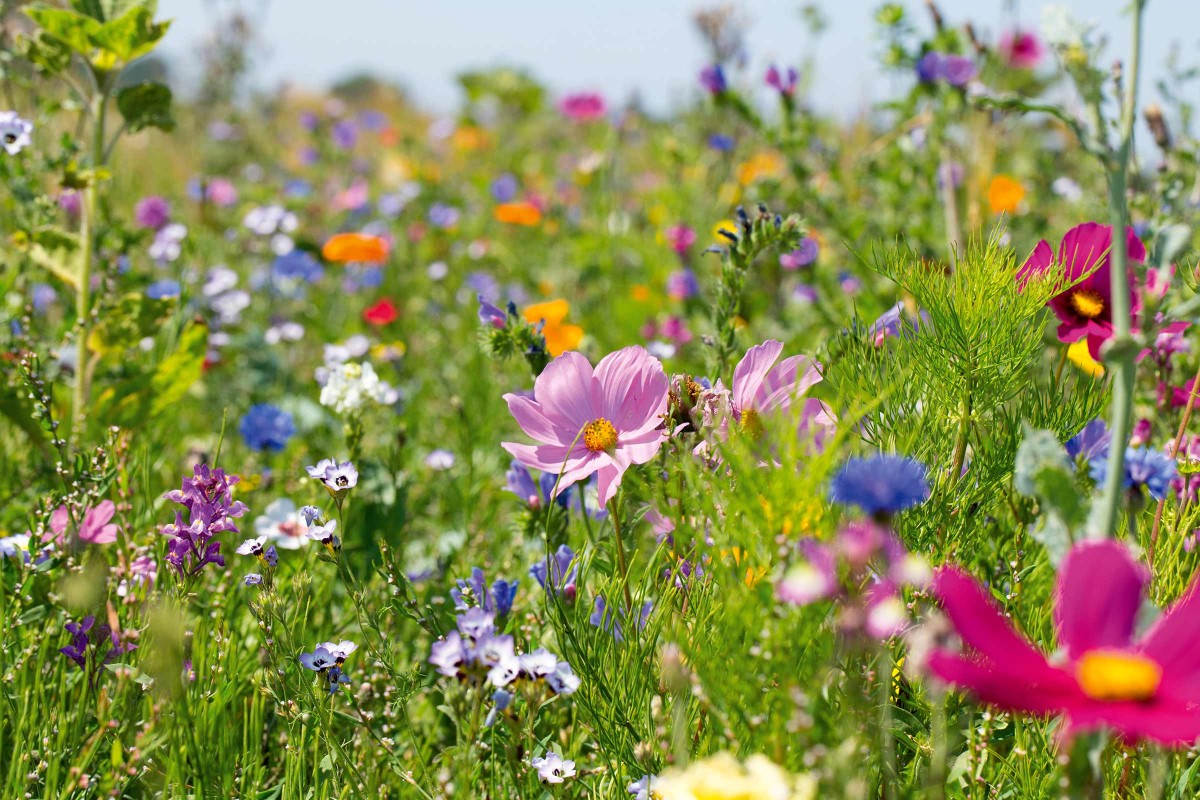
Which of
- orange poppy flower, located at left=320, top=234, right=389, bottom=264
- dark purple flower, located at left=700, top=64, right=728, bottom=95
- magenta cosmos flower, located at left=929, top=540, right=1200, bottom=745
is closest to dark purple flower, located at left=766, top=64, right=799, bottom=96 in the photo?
dark purple flower, located at left=700, top=64, right=728, bottom=95

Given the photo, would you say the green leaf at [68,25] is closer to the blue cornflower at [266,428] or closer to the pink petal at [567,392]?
the blue cornflower at [266,428]

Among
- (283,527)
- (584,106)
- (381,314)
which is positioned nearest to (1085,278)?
(283,527)

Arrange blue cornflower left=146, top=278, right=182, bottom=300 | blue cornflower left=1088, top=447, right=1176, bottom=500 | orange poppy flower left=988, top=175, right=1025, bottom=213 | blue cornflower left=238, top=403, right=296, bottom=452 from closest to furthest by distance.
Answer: blue cornflower left=1088, top=447, right=1176, bottom=500 → blue cornflower left=238, top=403, right=296, bottom=452 → blue cornflower left=146, top=278, right=182, bottom=300 → orange poppy flower left=988, top=175, right=1025, bottom=213

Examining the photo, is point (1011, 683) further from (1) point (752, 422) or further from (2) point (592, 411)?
(2) point (592, 411)

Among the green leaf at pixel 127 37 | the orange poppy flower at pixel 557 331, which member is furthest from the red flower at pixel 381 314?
the green leaf at pixel 127 37

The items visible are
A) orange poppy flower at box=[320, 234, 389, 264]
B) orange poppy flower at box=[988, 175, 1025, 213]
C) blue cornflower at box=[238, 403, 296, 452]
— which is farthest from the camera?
orange poppy flower at box=[988, 175, 1025, 213]

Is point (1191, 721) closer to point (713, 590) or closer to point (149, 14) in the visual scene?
point (713, 590)

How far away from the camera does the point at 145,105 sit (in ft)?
5.46

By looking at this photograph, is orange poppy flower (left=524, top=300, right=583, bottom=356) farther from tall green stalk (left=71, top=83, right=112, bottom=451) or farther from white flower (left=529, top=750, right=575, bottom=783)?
white flower (left=529, top=750, right=575, bottom=783)

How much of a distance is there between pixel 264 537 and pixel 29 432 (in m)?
0.80

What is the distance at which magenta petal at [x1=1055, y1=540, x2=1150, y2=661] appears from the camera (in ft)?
1.93

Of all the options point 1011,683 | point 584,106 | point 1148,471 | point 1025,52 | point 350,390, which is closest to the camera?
point 1011,683

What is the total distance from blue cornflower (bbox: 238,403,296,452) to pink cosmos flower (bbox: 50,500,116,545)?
0.74 m

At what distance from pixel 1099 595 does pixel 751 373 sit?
0.49m
